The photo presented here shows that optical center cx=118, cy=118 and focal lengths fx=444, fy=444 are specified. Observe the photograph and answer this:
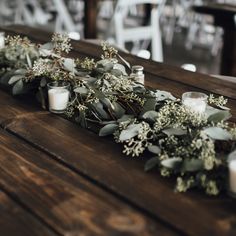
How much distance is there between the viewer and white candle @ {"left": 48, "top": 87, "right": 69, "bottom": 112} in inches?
46.6

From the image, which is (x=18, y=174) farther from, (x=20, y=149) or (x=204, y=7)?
(x=204, y=7)

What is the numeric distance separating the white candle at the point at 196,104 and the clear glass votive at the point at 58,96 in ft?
1.06

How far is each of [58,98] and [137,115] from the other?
235mm

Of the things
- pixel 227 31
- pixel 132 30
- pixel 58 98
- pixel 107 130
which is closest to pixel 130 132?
pixel 107 130

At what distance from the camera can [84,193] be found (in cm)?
82

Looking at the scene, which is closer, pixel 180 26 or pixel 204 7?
pixel 204 7

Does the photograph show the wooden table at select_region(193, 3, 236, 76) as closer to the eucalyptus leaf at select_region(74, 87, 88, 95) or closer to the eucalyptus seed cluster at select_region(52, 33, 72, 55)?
the eucalyptus seed cluster at select_region(52, 33, 72, 55)

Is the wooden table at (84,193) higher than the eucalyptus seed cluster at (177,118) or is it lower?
lower

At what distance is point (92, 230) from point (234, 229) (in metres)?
0.23

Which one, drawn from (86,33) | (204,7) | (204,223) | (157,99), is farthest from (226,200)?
(86,33)

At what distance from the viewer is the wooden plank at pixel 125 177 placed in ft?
2.39

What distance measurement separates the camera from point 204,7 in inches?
102

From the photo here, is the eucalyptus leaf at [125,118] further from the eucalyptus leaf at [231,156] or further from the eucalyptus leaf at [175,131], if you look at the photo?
the eucalyptus leaf at [231,156]

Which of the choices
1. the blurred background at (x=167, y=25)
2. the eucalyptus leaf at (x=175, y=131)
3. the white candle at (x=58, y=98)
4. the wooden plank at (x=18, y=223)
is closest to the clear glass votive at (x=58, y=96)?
the white candle at (x=58, y=98)
